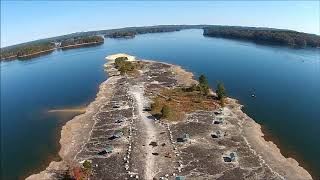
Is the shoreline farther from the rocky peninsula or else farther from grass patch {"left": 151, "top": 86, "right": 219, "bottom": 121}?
grass patch {"left": 151, "top": 86, "right": 219, "bottom": 121}

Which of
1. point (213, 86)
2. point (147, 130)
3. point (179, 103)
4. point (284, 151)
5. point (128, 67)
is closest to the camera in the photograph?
point (284, 151)

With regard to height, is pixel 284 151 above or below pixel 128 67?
below

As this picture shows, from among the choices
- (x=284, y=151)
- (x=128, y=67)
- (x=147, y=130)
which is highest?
(x=128, y=67)

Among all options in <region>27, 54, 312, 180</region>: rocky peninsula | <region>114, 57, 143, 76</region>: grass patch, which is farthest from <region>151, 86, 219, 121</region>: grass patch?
<region>114, 57, 143, 76</region>: grass patch

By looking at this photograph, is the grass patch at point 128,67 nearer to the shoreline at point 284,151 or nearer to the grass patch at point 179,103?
the grass patch at point 179,103

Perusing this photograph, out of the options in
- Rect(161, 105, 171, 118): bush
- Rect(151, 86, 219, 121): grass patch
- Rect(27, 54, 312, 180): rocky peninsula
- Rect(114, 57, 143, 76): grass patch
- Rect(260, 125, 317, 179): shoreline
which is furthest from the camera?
Rect(114, 57, 143, 76): grass patch

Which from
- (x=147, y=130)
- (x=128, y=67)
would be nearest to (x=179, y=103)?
(x=147, y=130)

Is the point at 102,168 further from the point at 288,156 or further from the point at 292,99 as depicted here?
the point at 292,99

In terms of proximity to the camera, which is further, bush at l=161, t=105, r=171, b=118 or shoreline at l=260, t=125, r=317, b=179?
bush at l=161, t=105, r=171, b=118

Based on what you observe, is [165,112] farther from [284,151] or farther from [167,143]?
[284,151]
